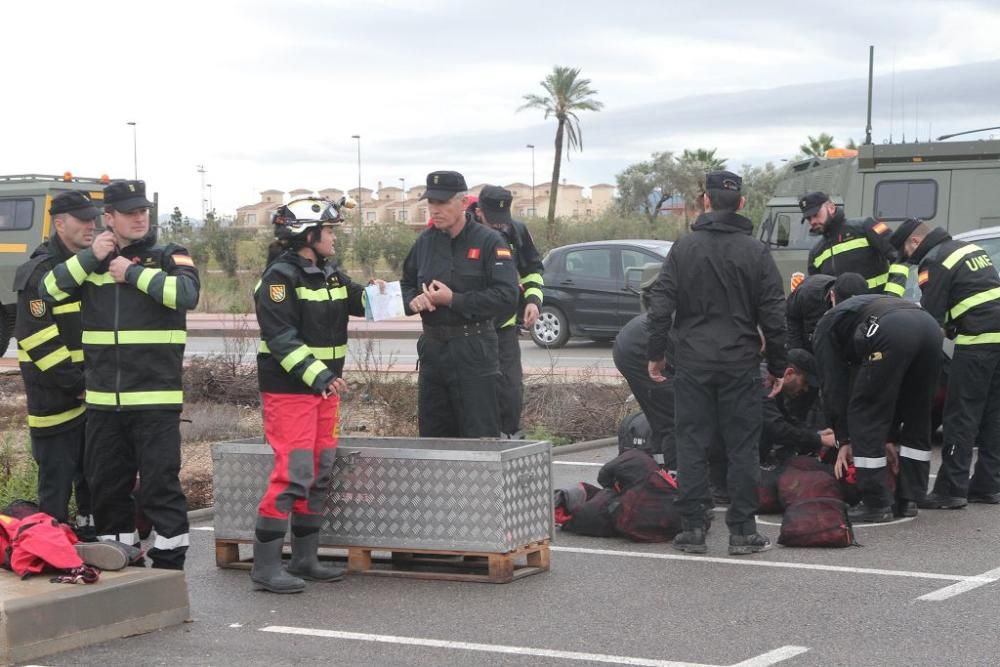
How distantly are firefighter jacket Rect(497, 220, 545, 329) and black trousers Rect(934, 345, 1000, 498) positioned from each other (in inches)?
107

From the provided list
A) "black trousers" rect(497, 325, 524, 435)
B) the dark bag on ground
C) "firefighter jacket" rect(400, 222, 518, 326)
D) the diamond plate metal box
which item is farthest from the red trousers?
the dark bag on ground

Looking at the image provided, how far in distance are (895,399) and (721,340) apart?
1419 millimetres

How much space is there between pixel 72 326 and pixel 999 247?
7.52 m

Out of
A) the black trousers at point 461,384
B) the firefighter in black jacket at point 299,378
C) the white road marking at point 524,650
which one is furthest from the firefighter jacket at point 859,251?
the white road marking at point 524,650

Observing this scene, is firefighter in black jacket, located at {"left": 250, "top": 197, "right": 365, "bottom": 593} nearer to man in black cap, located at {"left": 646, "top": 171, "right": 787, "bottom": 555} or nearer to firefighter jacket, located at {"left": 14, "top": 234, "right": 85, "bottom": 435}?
firefighter jacket, located at {"left": 14, "top": 234, "right": 85, "bottom": 435}

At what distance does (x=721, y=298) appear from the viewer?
7.39 metres

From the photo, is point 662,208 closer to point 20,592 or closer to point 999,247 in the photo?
point 999,247

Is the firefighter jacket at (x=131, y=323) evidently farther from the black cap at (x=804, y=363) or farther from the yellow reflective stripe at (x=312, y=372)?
the black cap at (x=804, y=363)

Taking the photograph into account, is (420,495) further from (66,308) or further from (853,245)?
(853,245)

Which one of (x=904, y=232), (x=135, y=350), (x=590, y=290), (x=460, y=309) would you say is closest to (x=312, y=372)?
(x=135, y=350)

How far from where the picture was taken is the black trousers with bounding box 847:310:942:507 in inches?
316

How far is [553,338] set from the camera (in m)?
20.7

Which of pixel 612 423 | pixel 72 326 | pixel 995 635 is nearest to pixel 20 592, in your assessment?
pixel 72 326

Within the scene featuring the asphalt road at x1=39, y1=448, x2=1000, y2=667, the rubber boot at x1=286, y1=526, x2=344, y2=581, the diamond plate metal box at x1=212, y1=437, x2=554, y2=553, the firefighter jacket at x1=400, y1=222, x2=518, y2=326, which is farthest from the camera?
the firefighter jacket at x1=400, y1=222, x2=518, y2=326
